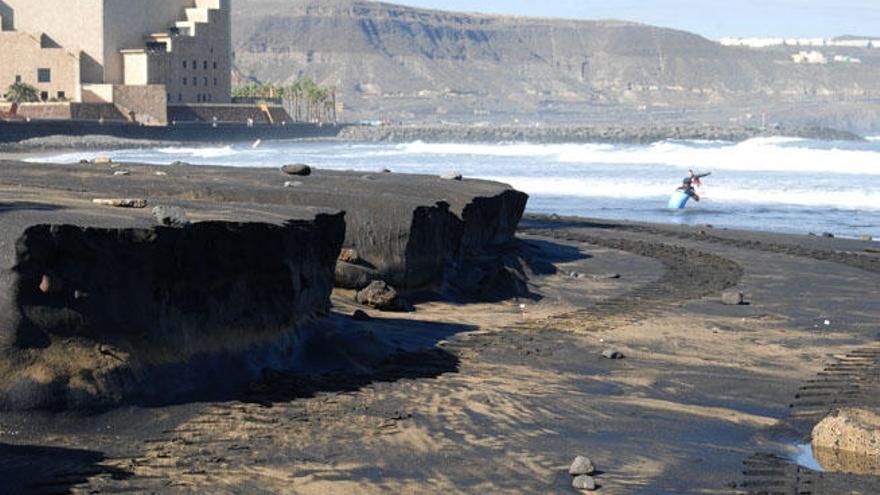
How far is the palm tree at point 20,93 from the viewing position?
315 ft

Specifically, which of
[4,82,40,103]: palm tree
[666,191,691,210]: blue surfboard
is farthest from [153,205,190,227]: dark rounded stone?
[4,82,40,103]: palm tree

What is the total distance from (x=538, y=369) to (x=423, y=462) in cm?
332

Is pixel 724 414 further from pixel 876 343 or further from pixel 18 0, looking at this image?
pixel 18 0

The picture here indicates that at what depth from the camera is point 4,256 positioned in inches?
353

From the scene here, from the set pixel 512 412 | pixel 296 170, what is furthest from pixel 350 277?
pixel 296 170

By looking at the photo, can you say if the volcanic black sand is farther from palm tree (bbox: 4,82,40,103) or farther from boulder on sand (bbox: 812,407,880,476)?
palm tree (bbox: 4,82,40,103)

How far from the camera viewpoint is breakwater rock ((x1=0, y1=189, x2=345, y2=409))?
902cm

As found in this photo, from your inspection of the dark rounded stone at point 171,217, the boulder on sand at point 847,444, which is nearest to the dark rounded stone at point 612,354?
the boulder on sand at point 847,444

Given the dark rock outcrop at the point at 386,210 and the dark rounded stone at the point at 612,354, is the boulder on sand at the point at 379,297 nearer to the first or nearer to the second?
the dark rock outcrop at the point at 386,210

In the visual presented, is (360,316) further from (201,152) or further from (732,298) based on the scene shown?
(201,152)

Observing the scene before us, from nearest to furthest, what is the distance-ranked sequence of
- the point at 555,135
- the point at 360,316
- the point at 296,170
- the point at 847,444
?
the point at 847,444 → the point at 360,316 → the point at 296,170 → the point at 555,135

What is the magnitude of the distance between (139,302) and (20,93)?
90.1 metres

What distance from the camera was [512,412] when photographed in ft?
33.4

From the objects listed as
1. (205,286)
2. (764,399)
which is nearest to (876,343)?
(764,399)
